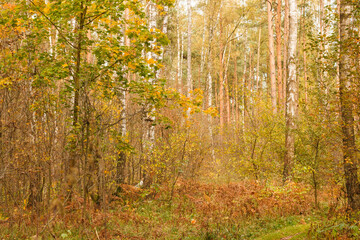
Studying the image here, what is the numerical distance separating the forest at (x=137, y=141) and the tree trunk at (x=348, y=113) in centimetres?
3

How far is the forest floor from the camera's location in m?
5.92

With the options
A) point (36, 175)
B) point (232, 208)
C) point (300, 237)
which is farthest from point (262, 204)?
point (36, 175)

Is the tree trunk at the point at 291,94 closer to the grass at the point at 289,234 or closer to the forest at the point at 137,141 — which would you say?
the forest at the point at 137,141

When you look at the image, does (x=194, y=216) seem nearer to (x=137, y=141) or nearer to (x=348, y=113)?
(x=137, y=141)

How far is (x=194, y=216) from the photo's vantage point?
7.81 m

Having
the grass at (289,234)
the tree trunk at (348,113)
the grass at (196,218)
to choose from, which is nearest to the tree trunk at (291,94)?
the grass at (196,218)

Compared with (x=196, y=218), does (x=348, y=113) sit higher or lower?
higher

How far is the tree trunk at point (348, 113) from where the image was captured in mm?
5730

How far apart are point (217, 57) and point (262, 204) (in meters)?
20.3

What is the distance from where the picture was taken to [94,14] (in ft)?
16.9

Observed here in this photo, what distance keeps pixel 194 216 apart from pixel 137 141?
8.34 feet

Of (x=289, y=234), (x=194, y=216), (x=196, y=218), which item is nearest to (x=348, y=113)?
(x=289, y=234)

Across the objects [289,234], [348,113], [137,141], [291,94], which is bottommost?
[289,234]

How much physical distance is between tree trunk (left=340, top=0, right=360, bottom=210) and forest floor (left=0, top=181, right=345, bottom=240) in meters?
1.31
